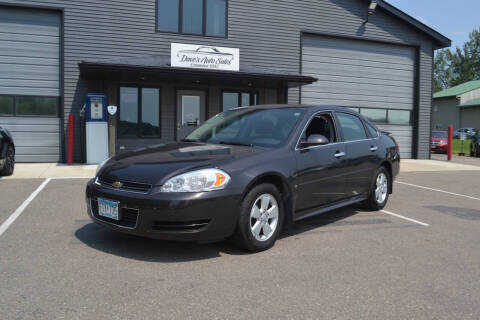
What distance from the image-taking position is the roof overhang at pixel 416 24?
16.3m

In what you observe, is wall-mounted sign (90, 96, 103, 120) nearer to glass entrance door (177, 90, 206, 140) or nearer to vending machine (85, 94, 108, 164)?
vending machine (85, 94, 108, 164)

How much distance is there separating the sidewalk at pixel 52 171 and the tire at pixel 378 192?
21.4 feet

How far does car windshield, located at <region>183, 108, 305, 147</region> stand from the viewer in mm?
4941

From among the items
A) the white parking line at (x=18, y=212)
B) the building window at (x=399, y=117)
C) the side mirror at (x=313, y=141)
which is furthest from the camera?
the building window at (x=399, y=117)

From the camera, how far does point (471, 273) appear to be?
12.8 ft

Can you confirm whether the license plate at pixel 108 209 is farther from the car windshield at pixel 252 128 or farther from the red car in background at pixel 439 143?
the red car in background at pixel 439 143

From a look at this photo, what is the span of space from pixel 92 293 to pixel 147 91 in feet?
38.1

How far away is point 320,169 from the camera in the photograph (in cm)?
504

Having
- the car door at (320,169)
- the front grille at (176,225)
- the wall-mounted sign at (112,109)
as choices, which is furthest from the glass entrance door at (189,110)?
the front grille at (176,225)

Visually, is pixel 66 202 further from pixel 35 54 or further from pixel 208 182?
pixel 35 54

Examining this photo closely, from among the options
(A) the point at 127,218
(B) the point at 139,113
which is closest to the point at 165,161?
(A) the point at 127,218

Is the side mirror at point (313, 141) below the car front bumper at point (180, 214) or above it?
above

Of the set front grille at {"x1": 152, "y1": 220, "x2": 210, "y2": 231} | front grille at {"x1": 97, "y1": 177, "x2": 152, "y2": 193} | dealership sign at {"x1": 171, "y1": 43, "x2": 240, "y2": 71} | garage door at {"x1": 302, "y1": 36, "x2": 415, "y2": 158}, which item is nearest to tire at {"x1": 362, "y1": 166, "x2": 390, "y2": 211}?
front grille at {"x1": 152, "y1": 220, "x2": 210, "y2": 231}

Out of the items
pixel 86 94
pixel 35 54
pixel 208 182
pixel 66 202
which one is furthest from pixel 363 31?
pixel 208 182
